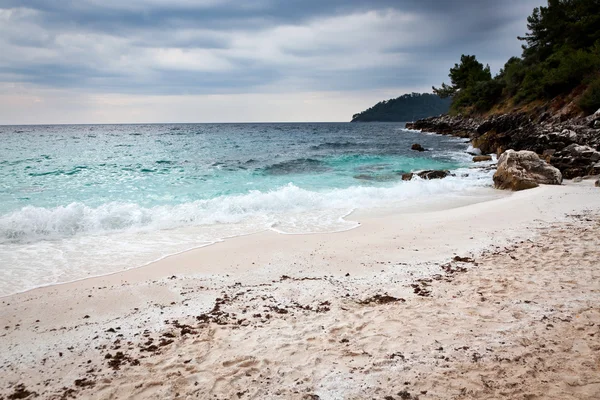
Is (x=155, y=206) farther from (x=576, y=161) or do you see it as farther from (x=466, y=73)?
(x=466, y=73)

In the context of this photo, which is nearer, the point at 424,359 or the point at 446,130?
the point at 424,359

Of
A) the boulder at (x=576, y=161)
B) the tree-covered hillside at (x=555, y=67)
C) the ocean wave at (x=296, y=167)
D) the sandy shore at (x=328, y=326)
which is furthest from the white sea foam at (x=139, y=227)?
the tree-covered hillside at (x=555, y=67)

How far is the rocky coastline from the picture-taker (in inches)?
593

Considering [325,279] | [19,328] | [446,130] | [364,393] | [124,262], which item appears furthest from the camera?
[446,130]

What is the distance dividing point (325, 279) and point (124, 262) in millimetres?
4093

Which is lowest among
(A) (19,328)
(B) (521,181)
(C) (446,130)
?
(A) (19,328)

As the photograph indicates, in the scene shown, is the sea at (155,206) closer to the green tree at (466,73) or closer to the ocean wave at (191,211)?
the ocean wave at (191,211)

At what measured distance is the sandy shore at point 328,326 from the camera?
3107 mm

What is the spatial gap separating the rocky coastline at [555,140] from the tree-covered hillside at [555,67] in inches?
97.3

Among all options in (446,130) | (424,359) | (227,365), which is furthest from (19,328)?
(446,130)

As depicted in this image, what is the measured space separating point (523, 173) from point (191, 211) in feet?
40.6

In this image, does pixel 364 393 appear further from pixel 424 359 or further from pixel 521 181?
pixel 521 181

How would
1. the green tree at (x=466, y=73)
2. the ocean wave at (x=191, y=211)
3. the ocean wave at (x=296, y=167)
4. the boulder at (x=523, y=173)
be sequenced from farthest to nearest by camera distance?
the green tree at (x=466, y=73) → the ocean wave at (x=296, y=167) → the boulder at (x=523, y=173) → the ocean wave at (x=191, y=211)

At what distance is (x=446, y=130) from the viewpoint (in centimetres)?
5909
